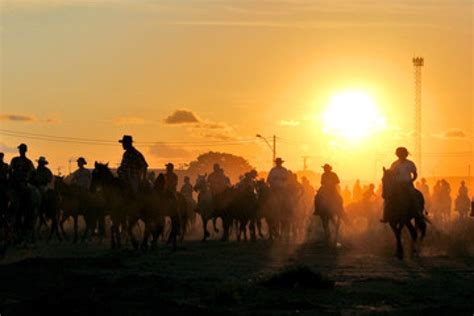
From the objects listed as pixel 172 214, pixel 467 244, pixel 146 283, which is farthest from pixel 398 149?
pixel 146 283

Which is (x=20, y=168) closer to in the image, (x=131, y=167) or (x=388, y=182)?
(x=131, y=167)

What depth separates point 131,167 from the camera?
27.8 m

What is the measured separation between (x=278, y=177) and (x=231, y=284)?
54.5ft

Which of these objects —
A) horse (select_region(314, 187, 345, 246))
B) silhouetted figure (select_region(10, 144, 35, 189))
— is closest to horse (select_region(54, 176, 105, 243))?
silhouetted figure (select_region(10, 144, 35, 189))

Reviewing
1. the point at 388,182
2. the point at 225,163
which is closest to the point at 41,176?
the point at 388,182

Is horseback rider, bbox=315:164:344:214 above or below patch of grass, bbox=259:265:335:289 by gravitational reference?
above

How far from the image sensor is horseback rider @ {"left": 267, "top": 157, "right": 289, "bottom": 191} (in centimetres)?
3534

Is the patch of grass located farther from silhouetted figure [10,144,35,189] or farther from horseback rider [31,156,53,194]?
horseback rider [31,156,53,194]

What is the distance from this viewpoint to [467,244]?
29625mm

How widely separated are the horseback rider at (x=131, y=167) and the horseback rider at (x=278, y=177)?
7.90 m

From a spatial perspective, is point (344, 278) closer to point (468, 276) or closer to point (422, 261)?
point (468, 276)

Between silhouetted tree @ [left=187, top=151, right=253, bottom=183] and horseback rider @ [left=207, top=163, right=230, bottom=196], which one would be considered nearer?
horseback rider @ [left=207, top=163, right=230, bottom=196]

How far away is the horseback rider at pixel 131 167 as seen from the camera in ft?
90.3

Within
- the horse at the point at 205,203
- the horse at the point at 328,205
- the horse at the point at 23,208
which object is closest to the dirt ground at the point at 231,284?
the horse at the point at 23,208
